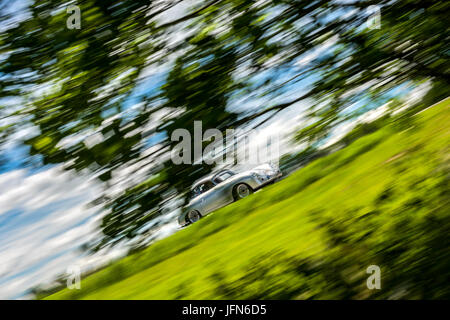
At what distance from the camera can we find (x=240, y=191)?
10359 millimetres

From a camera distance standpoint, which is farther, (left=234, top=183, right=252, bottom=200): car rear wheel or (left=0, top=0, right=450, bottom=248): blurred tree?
(left=234, top=183, right=252, bottom=200): car rear wheel

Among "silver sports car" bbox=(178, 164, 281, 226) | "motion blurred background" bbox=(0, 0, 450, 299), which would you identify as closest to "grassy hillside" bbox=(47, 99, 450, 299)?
"motion blurred background" bbox=(0, 0, 450, 299)

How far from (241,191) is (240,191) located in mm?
Result: 25

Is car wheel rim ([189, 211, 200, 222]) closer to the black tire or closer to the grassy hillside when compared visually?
the black tire

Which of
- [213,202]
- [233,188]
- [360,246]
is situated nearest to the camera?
[360,246]

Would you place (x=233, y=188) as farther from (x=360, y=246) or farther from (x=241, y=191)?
(x=360, y=246)

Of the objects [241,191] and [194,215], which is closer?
[241,191]

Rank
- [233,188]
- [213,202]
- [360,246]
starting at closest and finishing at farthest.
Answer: [360,246], [233,188], [213,202]

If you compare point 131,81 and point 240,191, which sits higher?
point 240,191

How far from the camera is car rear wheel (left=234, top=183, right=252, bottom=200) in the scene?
33.7 ft

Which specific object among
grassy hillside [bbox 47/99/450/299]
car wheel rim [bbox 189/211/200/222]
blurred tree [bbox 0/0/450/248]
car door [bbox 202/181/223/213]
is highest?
car door [bbox 202/181/223/213]

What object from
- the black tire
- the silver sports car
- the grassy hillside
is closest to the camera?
the grassy hillside

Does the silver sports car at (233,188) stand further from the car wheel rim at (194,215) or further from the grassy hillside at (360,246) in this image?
the grassy hillside at (360,246)

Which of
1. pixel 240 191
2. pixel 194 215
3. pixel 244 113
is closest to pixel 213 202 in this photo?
pixel 194 215
